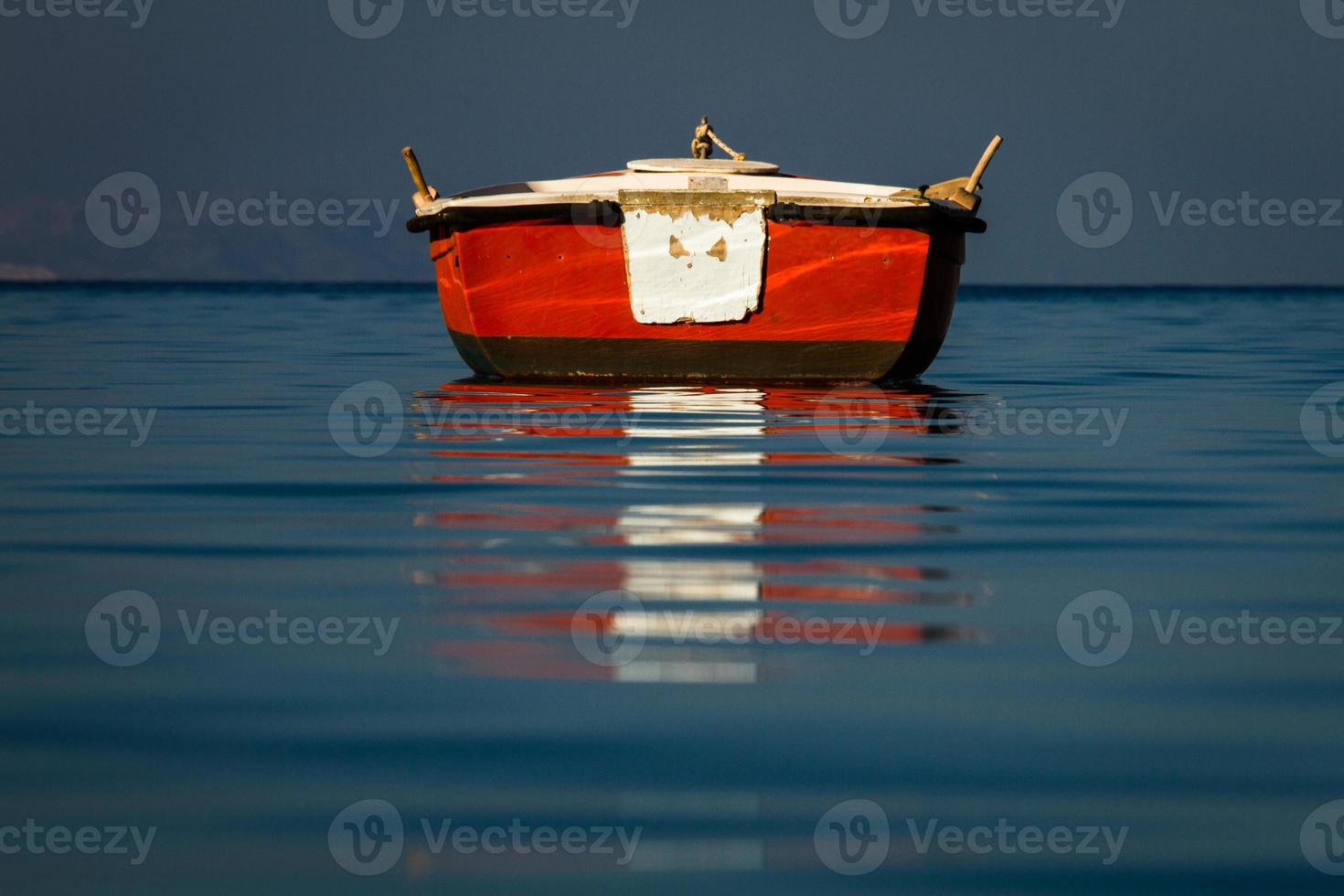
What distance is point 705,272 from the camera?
34.9 feet

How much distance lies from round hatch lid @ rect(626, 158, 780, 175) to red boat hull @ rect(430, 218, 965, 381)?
88cm

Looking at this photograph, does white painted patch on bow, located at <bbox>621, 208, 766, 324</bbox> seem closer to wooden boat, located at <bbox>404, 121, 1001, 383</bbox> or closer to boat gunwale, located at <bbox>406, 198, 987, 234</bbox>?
wooden boat, located at <bbox>404, 121, 1001, 383</bbox>

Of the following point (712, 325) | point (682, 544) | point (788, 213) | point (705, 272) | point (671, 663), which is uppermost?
point (788, 213)

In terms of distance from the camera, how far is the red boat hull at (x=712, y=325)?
10.6m

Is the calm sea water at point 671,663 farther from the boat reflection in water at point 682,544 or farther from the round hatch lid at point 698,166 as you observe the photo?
the round hatch lid at point 698,166

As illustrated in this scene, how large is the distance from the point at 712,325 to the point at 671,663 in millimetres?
7245

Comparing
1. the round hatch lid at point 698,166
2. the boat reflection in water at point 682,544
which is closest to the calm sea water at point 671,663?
the boat reflection in water at point 682,544

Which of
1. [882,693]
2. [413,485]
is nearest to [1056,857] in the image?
[882,693]

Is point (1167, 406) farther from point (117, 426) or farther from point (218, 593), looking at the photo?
point (218, 593)

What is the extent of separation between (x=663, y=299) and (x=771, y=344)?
2.40 feet

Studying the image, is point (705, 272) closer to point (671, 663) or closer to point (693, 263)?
point (693, 263)

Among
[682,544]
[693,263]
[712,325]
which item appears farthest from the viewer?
[712,325]

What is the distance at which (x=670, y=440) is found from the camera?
26.0 feet

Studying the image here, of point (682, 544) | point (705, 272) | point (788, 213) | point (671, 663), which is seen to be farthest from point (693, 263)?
point (671, 663)
